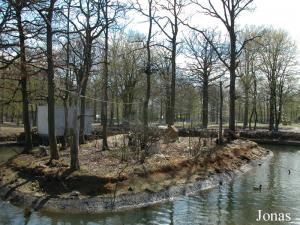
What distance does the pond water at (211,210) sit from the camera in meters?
13.0

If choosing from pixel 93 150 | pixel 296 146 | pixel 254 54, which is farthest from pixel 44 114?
pixel 254 54

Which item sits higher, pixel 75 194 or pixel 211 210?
pixel 75 194

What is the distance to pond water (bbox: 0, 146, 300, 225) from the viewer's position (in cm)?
1299

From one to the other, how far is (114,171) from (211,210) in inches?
164

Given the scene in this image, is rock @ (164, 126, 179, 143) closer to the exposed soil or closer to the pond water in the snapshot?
the exposed soil

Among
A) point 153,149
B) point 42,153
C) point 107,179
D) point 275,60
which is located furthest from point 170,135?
point 275,60

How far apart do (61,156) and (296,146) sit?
72.6 feet

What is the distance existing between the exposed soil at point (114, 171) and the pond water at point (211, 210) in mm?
1246

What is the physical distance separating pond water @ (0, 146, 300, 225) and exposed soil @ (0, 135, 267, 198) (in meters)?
1.25

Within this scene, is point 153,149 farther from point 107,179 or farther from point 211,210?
point 211,210

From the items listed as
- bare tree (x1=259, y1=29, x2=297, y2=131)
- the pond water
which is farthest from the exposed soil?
bare tree (x1=259, y1=29, x2=297, y2=131)

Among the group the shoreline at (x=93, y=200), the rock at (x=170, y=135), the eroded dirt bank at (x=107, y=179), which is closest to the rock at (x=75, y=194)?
the eroded dirt bank at (x=107, y=179)

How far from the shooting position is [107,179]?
51.5 ft

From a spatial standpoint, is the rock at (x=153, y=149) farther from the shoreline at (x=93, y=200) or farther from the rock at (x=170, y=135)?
the rock at (x=170, y=135)
